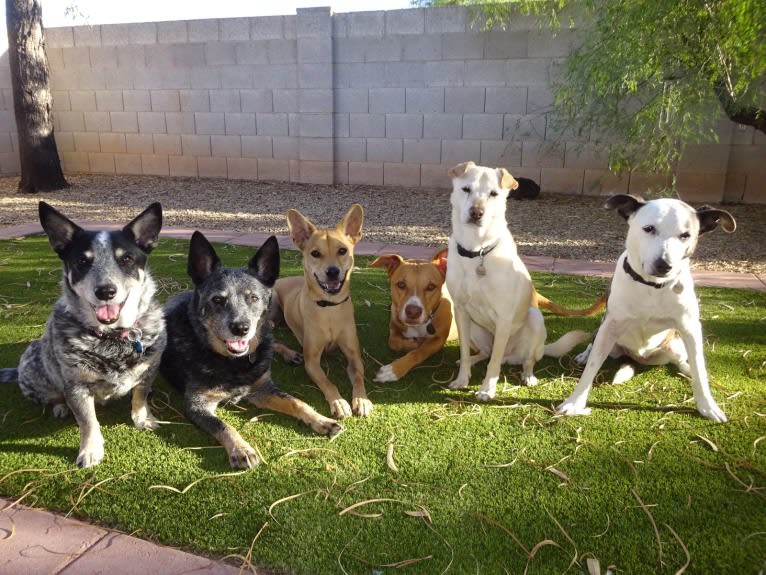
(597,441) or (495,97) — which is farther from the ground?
(495,97)

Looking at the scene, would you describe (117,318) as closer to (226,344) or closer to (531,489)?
(226,344)

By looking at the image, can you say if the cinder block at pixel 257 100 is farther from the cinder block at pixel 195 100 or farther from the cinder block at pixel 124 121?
the cinder block at pixel 124 121

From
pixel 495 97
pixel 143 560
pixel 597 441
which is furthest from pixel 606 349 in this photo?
pixel 495 97

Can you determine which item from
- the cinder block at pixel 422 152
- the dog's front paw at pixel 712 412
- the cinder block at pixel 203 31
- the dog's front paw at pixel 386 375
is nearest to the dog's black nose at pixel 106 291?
the dog's front paw at pixel 386 375

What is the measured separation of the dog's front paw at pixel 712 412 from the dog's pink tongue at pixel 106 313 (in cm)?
362

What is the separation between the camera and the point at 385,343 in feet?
15.9

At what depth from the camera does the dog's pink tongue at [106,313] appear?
Answer: 3.15 meters

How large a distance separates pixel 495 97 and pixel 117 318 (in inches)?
354

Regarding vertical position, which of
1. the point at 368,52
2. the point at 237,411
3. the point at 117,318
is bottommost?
the point at 237,411

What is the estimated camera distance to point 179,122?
492 inches

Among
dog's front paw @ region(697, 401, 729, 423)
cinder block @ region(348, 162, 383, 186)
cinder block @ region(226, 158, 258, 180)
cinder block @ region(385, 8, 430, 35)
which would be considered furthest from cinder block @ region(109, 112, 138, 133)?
dog's front paw @ region(697, 401, 729, 423)

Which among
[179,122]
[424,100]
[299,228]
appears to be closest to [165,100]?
[179,122]

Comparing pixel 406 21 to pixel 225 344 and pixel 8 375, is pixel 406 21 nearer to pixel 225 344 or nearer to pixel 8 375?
pixel 225 344

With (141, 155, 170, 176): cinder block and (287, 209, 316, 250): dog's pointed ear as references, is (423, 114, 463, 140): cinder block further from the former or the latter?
(287, 209, 316, 250): dog's pointed ear
